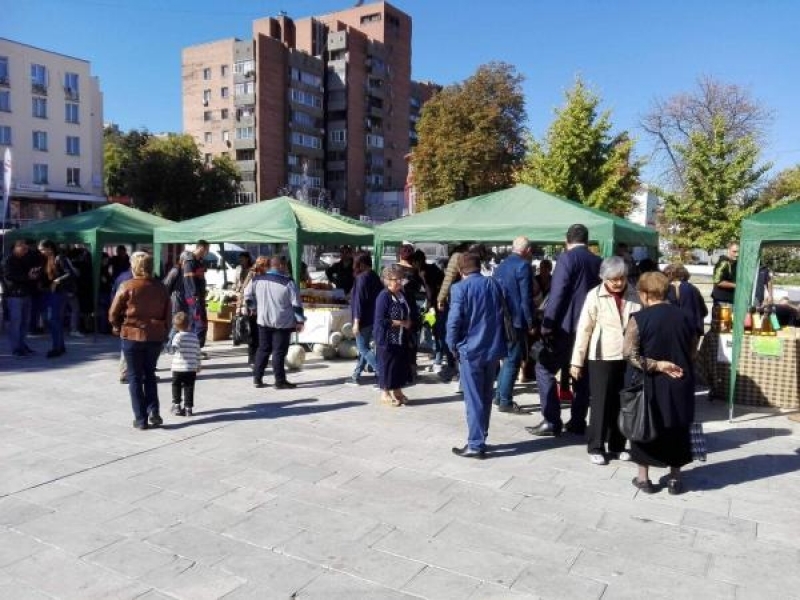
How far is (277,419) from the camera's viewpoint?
6305 mm

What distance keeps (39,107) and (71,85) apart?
324 centimetres

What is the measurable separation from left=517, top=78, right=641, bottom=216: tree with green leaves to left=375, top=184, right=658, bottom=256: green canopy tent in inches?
480

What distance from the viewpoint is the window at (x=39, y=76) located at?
45.6m

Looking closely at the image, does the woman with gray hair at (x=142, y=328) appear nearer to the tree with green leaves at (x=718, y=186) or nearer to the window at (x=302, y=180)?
the tree with green leaves at (x=718, y=186)

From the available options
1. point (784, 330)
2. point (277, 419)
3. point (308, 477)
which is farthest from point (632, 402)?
point (784, 330)

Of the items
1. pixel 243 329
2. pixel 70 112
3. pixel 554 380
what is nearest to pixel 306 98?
pixel 70 112

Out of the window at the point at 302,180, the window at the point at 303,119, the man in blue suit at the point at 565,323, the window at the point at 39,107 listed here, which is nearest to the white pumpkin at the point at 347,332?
the man in blue suit at the point at 565,323

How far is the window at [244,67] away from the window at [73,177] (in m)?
18.2

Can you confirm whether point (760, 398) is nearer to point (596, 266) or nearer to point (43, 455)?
point (596, 266)

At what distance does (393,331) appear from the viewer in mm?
6727

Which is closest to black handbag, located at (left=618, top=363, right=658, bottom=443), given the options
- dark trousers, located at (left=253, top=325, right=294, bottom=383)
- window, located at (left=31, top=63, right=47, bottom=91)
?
dark trousers, located at (left=253, top=325, right=294, bottom=383)

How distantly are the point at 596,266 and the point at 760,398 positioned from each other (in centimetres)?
281

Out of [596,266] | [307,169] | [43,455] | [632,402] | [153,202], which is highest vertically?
[307,169]

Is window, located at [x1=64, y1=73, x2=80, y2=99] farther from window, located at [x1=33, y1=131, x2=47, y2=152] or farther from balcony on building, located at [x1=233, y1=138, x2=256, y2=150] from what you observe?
balcony on building, located at [x1=233, y1=138, x2=256, y2=150]
